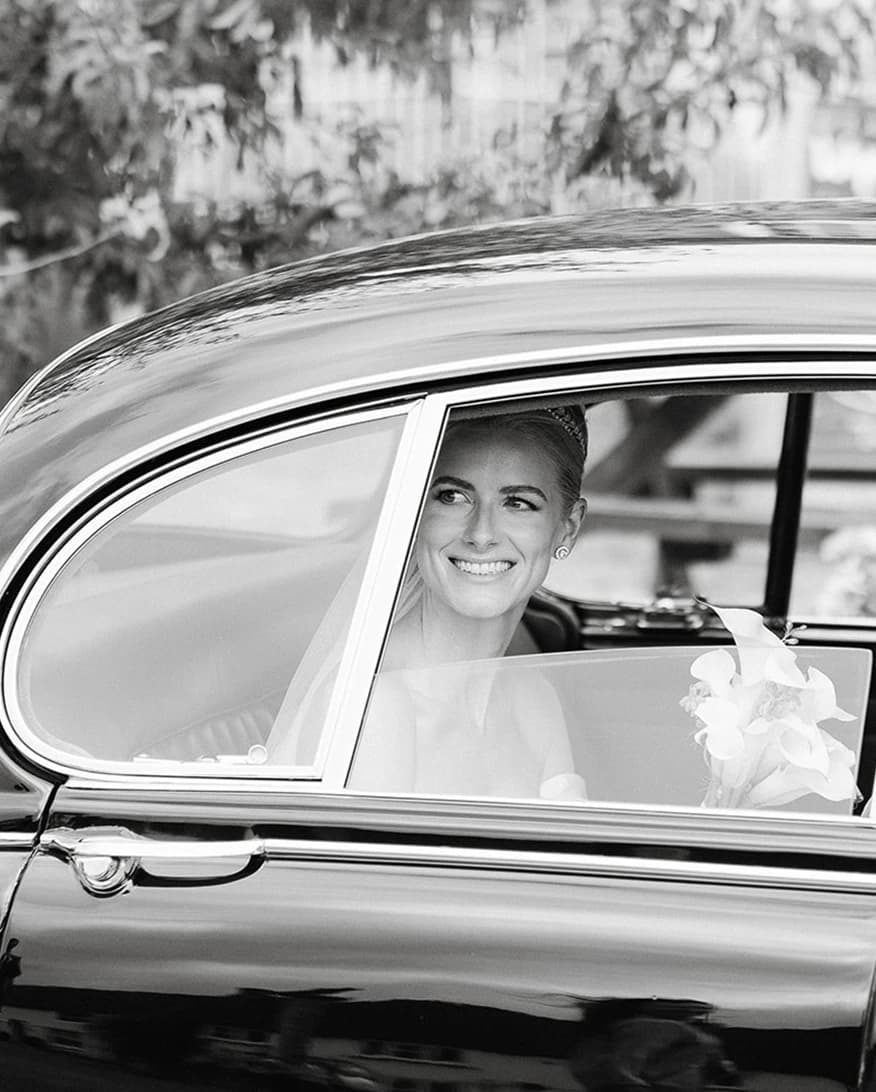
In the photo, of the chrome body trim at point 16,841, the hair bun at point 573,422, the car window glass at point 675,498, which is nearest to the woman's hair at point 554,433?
the hair bun at point 573,422

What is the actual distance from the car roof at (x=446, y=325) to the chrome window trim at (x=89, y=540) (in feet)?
0.12

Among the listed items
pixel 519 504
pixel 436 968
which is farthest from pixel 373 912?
pixel 519 504

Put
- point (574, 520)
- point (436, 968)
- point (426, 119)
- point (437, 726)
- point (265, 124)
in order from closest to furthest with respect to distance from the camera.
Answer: point (436, 968)
point (437, 726)
point (574, 520)
point (265, 124)
point (426, 119)

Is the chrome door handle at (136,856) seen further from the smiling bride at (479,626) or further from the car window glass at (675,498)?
the car window glass at (675,498)

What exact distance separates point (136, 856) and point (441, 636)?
0.56 metres

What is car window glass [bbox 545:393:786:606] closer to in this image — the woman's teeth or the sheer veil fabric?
the woman's teeth

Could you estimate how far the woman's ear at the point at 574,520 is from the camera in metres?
A: 2.36

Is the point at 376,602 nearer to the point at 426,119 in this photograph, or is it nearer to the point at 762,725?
the point at 762,725

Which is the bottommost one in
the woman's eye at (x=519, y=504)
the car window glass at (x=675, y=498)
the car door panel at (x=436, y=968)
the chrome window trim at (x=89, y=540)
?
the car door panel at (x=436, y=968)

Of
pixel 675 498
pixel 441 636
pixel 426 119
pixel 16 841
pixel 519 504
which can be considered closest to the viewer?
pixel 16 841

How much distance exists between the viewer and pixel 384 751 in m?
1.86

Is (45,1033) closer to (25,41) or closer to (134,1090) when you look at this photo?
(134,1090)

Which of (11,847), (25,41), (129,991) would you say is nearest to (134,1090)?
(129,991)

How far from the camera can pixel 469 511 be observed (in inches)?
85.9
